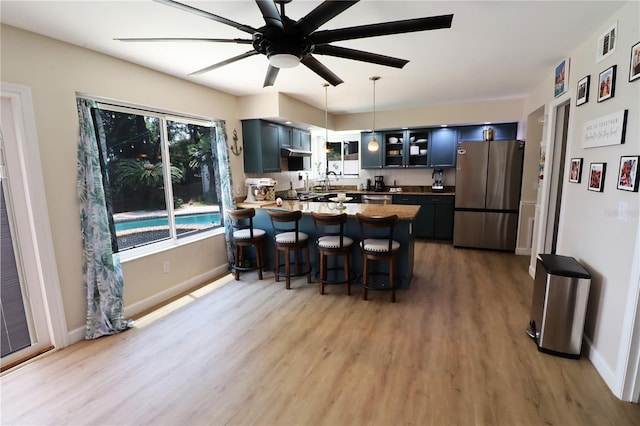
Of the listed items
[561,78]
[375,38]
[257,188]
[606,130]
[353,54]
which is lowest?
[257,188]

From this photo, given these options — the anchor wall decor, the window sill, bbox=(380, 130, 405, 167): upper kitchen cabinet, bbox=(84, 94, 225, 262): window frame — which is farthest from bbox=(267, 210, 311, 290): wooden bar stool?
bbox=(380, 130, 405, 167): upper kitchen cabinet

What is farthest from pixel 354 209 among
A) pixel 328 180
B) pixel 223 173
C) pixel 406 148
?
pixel 328 180

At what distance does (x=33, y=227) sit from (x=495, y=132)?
21.3 ft

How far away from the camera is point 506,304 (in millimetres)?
3250

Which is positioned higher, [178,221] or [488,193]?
[488,193]

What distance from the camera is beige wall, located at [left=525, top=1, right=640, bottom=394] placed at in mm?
1922

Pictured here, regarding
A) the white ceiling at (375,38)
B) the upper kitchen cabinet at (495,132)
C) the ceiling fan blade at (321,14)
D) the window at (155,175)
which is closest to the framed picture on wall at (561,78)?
the white ceiling at (375,38)

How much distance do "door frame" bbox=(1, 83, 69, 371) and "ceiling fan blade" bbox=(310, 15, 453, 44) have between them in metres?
2.30

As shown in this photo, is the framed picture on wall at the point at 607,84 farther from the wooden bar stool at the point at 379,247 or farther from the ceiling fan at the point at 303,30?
the wooden bar stool at the point at 379,247

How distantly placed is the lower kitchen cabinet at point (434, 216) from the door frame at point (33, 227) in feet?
17.6

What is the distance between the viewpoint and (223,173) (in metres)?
4.21

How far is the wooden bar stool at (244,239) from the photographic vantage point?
3889mm

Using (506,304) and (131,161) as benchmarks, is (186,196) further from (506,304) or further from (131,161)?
(506,304)

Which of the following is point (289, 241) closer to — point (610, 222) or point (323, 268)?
point (323, 268)
